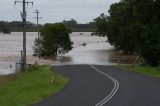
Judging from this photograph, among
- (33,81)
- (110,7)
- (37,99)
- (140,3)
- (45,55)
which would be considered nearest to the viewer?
(37,99)

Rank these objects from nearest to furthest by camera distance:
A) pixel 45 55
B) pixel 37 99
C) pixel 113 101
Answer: pixel 113 101
pixel 37 99
pixel 45 55

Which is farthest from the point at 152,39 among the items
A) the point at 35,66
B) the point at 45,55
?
the point at 45,55

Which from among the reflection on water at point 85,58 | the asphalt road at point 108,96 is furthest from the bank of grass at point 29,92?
the reflection on water at point 85,58

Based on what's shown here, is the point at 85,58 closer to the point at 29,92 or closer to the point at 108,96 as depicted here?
the point at 29,92

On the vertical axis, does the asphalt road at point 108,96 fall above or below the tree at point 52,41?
below

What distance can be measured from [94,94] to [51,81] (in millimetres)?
9004

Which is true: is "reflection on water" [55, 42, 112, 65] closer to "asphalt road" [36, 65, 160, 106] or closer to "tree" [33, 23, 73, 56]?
"tree" [33, 23, 73, 56]

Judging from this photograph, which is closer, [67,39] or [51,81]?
[51,81]

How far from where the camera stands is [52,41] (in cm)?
9612

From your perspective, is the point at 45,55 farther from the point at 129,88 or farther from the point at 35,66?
the point at 129,88

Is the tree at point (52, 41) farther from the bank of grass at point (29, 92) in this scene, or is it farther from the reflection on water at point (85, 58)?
the bank of grass at point (29, 92)

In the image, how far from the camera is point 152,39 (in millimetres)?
56250

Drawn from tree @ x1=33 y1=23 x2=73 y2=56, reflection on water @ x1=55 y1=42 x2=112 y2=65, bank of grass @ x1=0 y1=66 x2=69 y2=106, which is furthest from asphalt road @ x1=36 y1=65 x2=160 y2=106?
tree @ x1=33 y1=23 x2=73 y2=56

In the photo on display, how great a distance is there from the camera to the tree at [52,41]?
96.1 m
